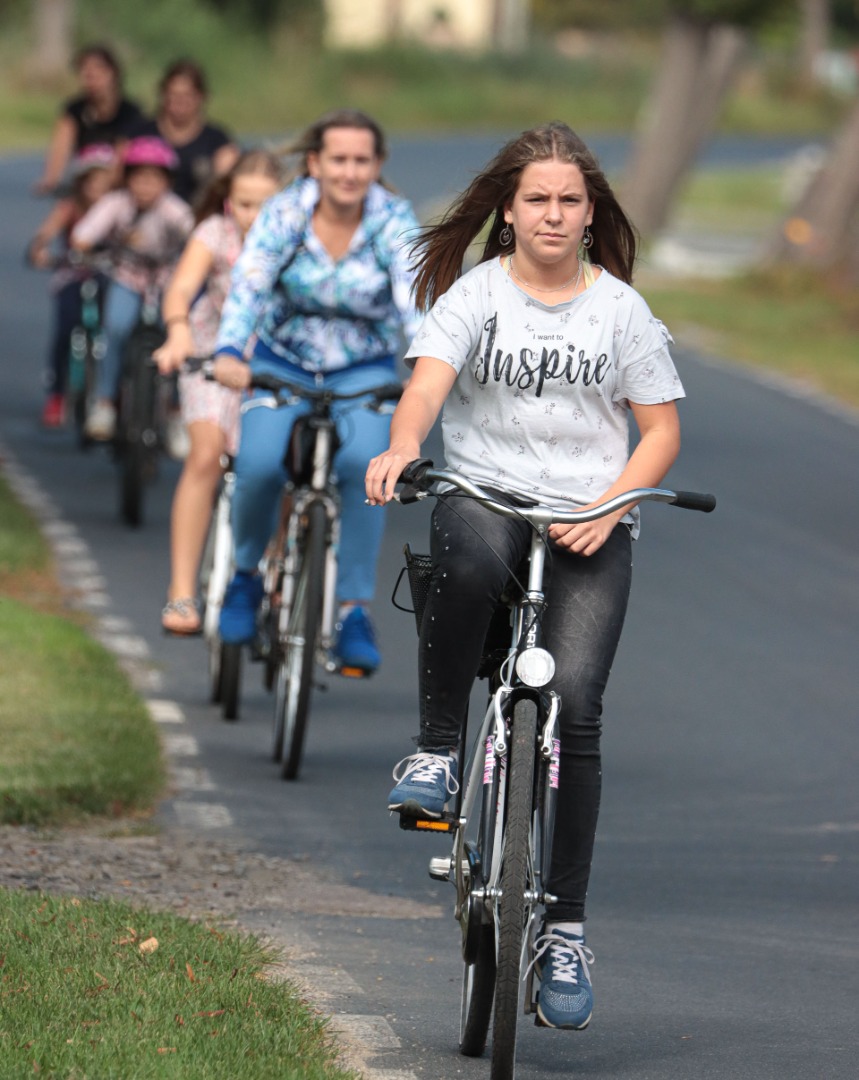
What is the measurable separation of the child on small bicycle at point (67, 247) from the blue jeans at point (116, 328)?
1195 millimetres

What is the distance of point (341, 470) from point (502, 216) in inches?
111

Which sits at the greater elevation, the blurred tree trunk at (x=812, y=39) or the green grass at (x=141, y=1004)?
the blurred tree trunk at (x=812, y=39)

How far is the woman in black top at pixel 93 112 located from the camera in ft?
53.2

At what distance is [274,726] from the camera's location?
29.4ft

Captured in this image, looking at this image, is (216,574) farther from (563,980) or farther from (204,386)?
(563,980)

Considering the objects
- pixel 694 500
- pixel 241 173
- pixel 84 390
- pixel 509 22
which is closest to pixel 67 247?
pixel 84 390

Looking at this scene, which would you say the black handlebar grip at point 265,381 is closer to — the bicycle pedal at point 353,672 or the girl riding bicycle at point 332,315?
the girl riding bicycle at point 332,315

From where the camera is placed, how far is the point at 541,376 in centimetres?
521

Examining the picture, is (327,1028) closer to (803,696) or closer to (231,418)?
(231,418)

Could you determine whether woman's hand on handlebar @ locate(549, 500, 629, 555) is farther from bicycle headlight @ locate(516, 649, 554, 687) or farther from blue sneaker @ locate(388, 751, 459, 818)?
blue sneaker @ locate(388, 751, 459, 818)

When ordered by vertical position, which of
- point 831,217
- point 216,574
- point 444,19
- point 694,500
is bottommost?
point 216,574

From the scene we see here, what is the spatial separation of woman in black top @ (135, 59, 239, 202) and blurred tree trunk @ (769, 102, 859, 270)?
49.8 feet

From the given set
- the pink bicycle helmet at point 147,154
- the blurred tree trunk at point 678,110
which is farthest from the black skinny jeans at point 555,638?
the blurred tree trunk at point 678,110

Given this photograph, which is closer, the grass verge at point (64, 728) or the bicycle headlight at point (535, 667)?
the bicycle headlight at point (535, 667)
